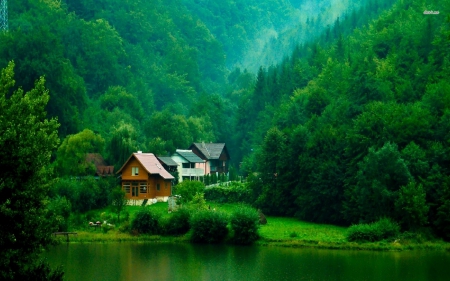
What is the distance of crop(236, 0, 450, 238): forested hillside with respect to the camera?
58.7m

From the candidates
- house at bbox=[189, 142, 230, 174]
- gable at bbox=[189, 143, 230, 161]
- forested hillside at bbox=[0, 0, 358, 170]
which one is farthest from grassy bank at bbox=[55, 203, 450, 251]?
gable at bbox=[189, 143, 230, 161]

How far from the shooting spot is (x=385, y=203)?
5838 cm

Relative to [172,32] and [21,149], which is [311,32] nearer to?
[172,32]

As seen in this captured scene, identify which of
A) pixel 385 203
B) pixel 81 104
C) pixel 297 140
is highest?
pixel 81 104

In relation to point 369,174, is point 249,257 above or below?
below

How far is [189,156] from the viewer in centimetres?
9362

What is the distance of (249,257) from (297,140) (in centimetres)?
2410

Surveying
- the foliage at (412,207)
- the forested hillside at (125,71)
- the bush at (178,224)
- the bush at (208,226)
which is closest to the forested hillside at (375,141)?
the foliage at (412,207)

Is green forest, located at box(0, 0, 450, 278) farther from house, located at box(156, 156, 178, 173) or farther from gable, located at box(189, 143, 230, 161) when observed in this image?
house, located at box(156, 156, 178, 173)

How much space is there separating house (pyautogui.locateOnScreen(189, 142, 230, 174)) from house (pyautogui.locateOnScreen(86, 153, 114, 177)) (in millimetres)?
22693

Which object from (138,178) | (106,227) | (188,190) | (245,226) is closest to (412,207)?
(245,226)

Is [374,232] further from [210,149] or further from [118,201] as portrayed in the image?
[210,149]

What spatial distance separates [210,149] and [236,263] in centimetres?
5862

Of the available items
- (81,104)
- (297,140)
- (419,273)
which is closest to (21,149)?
(419,273)
